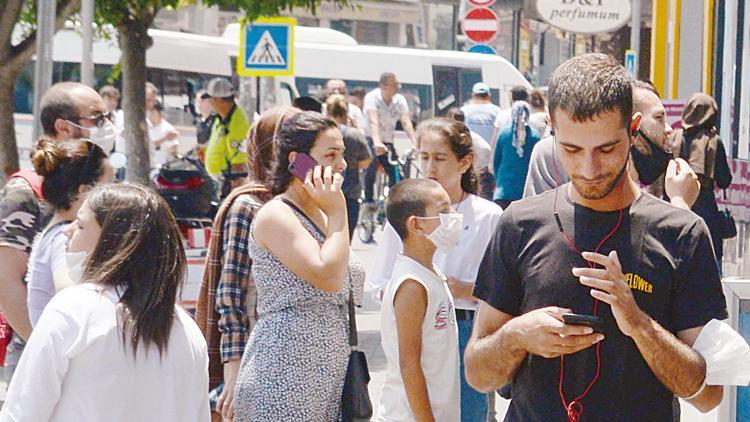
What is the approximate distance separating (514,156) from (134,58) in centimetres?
489

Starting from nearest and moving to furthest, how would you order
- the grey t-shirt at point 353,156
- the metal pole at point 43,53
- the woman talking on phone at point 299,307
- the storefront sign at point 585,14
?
1. the woman talking on phone at point 299,307
2. the metal pole at point 43,53
3. the grey t-shirt at point 353,156
4. the storefront sign at point 585,14

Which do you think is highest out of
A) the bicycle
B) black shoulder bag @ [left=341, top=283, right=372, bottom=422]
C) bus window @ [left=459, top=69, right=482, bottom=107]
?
bus window @ [left=459, top=69, right=482, bottom=107]

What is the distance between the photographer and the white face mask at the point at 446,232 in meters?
5.42

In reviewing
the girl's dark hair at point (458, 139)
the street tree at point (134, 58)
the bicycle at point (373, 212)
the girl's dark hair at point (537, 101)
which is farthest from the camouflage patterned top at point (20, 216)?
the bicycle at point (373, 212)

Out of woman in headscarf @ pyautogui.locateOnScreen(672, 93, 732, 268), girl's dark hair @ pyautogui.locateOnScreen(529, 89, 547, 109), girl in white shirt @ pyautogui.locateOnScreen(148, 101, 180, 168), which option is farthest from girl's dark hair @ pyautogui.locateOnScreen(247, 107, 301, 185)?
girl in white shirt @ pyautogui.locateOnScreen(148, 101, 180, 168)

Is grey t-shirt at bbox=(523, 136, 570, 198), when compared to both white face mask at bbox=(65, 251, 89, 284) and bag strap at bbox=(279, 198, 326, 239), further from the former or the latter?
white face mask at bbox=(65, 251, 89, 284)

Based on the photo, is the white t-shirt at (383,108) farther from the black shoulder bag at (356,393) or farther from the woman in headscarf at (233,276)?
the black shoulder bag at (356,393)

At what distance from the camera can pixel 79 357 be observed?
138 inches

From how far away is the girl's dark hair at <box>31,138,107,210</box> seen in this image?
496cm

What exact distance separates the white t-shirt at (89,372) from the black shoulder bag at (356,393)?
3.42 feet

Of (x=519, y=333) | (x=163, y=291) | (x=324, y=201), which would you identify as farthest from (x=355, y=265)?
(x=519, y=333)

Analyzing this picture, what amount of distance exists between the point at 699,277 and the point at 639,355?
222mm

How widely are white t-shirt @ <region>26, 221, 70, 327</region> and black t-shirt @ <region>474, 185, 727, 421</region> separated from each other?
2135 millimetres

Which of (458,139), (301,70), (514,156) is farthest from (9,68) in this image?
(301,70)
